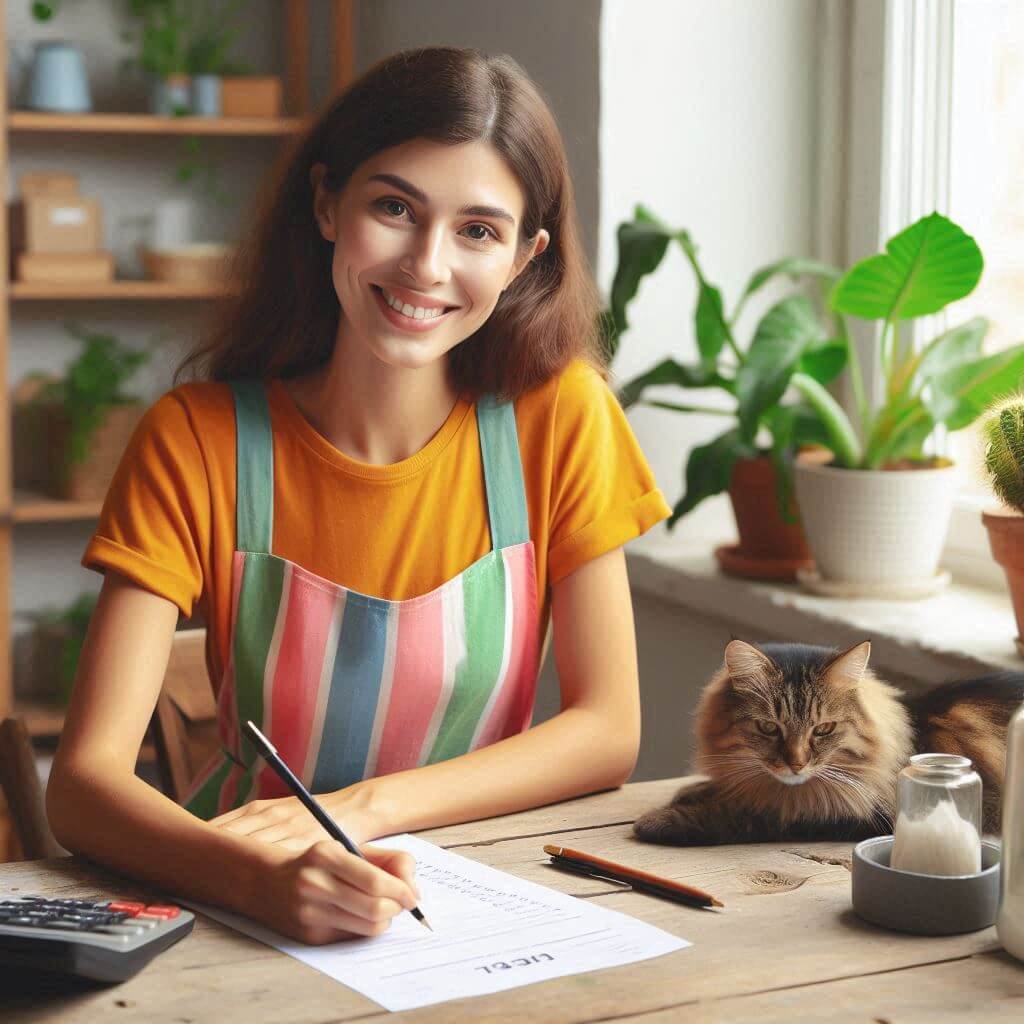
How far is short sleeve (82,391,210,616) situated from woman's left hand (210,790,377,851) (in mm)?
254

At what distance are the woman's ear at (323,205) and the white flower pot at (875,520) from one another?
0.81 meters

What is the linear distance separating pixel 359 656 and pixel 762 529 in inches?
35.0

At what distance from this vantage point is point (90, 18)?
3.27m

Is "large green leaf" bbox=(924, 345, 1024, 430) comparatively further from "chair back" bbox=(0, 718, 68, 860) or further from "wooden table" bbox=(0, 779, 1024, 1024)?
"chair back" bbox=(0, 718, 68, 860)

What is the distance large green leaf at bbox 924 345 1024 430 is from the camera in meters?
1.80

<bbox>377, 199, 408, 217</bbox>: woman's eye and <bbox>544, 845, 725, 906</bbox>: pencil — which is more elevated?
<bbox>377, 199, 408, 217</bbox>: woman's eye

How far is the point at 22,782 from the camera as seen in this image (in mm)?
1409

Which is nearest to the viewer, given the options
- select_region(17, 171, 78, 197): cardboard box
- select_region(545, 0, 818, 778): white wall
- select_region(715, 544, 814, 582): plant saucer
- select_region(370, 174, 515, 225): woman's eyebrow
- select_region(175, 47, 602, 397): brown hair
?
select_region(370, 174, 515, 225): woman's eyebrow

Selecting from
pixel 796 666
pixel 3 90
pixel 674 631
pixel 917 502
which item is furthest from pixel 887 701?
pixel 3 90

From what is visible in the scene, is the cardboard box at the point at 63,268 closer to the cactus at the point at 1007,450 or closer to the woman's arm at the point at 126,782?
the woman's arm at the point at 126,782

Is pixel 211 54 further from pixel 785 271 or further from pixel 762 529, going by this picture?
pixel 762 529

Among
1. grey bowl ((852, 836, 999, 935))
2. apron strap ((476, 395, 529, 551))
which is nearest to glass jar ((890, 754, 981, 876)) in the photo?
grey bowl ((852, 836, 999, 935))

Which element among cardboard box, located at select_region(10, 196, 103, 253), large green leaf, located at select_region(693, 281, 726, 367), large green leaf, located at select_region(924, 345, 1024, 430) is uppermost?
cardboard box, located at select_region(10, 196, 103, 253)

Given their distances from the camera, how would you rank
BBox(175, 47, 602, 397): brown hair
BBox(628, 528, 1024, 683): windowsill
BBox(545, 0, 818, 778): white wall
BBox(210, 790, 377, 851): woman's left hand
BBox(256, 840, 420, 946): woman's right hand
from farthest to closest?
BBox(545, 0, 818, 778): white wall, BBox(628, 528, 1024, 683): windowsill, BBox(175, 47, 602, 397): brown hair, BBox(210, 790, 377, 851): woman's left hand, BBox(256, 840, 420, 946): woman's right hand
